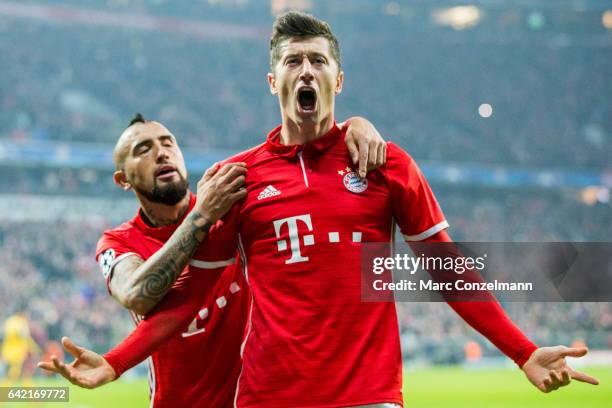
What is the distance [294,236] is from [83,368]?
1016 millimetres

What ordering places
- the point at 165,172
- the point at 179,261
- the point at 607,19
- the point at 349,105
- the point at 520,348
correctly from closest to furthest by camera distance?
the point at 520,348, the point at 179,261, the point at 165,172, the point at 349,105, the point at 607,19

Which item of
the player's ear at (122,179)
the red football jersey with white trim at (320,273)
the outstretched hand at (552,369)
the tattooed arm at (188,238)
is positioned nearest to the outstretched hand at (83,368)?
the tattooed arm at (188,238)

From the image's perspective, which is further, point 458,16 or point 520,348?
point 458,16

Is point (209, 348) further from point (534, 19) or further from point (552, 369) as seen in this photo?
point (534, 19)

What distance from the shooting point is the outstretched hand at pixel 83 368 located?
125 inches

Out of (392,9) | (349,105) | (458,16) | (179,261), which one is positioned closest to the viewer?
(179,261)

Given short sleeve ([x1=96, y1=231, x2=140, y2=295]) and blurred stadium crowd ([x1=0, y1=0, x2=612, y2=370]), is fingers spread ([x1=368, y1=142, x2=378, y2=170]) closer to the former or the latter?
short sleeve ([x1=96, y1=231, x2=140, y2=295])

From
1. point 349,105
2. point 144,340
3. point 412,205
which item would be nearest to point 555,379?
point 412,205

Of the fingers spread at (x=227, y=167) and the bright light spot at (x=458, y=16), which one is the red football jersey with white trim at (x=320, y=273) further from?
the bright light spot at (x=458, y=16)

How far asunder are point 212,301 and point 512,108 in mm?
37829

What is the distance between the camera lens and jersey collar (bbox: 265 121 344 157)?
11.3ft

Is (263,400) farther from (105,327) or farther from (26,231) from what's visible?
Answer: (26,231)

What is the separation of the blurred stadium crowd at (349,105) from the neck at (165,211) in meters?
20.1

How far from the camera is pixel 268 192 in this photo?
3.38 meters
